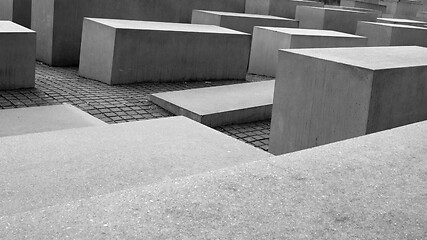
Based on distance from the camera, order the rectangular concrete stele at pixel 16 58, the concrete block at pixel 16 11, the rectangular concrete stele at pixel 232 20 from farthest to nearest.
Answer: the rectangular concrete stele at pixel 232 20 < the concrete block at pixel 16 11 < the rectangular concrete stele at pixel 16 58

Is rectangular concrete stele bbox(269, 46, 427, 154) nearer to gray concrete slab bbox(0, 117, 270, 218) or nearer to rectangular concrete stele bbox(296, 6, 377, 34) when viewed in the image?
gray concrete slab bbox(0, 117, 270, 218)

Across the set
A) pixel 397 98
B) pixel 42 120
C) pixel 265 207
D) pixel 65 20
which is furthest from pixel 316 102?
pixel 65 20

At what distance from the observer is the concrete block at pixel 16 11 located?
11.4m

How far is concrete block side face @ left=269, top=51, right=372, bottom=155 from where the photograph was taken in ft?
15.4

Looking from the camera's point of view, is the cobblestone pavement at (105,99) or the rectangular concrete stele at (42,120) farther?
the cobblestone pavement at (105,99)

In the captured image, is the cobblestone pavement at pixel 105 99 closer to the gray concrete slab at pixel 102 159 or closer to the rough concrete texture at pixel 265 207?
the gray concrete slab at pixel 102 159

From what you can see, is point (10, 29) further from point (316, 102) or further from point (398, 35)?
point (398, 35)

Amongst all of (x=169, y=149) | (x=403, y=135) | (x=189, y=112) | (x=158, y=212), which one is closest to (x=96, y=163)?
(x=169, y=149)

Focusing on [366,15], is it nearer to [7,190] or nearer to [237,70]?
[237,70]

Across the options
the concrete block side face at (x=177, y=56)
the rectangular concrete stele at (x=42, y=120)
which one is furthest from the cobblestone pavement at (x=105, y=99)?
the rectangular concrete stele at (x=42, y=120)

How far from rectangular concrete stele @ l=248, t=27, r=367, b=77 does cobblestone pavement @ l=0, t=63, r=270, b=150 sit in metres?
2.26

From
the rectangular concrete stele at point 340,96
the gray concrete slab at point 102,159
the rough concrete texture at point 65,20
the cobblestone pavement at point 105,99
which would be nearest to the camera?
the gray concrete slab at point 102,159

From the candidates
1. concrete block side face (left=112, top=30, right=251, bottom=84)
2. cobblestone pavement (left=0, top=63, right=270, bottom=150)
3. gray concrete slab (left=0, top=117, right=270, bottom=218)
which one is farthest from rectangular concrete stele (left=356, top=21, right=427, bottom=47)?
gray concrete slab (left=0, top=117, right=270, bottom=218)

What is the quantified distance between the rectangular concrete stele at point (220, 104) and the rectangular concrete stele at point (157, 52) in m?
1.38
